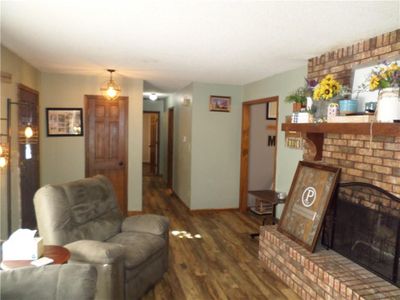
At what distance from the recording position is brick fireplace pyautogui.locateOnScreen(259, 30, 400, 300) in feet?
7.47

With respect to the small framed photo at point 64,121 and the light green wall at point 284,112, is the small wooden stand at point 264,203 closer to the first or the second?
the light green wall at point 284,112

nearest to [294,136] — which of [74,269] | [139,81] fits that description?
[139,81]

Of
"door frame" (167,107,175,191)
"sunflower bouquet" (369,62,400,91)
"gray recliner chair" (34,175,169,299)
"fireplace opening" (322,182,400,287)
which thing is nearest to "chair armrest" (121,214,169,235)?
"gray recliner chair" (34,175,169,299)

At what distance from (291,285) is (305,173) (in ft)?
3.74

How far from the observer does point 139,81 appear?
5043 millimetres

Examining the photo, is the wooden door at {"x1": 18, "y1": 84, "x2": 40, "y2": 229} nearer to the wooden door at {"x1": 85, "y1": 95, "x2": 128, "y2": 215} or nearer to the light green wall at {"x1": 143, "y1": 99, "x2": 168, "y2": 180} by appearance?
the wooden door at {"x1": 85, "y1": 95, "x2": 128, "y2": 215}

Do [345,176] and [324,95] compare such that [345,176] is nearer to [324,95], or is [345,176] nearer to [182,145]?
[324,95]

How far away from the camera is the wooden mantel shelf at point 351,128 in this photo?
210 centimetres

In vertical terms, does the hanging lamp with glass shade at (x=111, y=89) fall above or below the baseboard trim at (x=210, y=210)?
above

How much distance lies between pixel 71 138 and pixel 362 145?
416 centimetres

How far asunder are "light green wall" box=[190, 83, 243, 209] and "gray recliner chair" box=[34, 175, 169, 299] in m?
2.32

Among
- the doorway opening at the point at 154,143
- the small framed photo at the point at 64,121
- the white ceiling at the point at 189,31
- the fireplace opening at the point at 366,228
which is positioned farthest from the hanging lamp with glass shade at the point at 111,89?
the doorway opening at the point at 154,143

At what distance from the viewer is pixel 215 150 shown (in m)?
5.43

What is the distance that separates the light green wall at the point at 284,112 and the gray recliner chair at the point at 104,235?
187 centimetres
